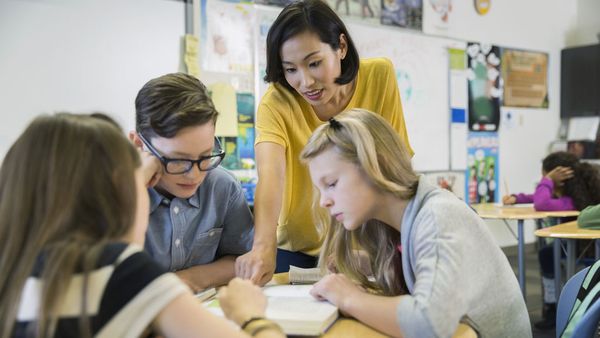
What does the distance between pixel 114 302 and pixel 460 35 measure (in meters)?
4.66

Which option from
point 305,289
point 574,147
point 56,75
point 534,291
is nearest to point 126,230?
point 305,289

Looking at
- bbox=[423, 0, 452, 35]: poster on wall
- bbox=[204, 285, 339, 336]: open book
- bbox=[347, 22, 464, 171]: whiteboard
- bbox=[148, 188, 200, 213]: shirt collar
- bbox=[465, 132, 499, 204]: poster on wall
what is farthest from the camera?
bbox=[465, 132, 499, 204]: poster on wall

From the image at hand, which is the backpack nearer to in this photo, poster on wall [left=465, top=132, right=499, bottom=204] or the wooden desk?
the wooden desk

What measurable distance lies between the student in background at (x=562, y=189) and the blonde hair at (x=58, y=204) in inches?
131

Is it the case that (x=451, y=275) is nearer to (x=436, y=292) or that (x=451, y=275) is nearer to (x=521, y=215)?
(x=436, y=292)

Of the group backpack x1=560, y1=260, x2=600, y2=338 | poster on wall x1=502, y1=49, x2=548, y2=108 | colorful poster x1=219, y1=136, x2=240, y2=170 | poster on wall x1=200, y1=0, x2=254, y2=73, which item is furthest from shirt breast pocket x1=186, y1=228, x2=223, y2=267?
poster on wall x1=502, y1=49, x2=548, y2=108

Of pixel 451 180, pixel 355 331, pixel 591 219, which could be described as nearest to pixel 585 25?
pixel 451 180

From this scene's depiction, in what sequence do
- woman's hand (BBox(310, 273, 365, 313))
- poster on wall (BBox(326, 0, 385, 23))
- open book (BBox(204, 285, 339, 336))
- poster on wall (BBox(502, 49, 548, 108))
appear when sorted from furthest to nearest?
poster on wall (BBox(502, 49, 548, 108)) → poster on wall (BBox(326, 0, 385, 23)) → woman's hand (BBox(310, 273, 365, 313)) → open book (BBox(204, 285, 339, 336))

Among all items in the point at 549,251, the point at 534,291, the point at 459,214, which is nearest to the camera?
the point at 459,214

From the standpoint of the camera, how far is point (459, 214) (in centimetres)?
106

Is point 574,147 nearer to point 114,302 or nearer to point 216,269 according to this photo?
point 216,269

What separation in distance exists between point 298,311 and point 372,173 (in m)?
0.32

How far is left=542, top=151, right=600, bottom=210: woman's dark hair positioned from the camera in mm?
3814

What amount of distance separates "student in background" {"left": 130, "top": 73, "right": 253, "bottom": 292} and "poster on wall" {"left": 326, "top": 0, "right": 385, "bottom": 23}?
2818mm
